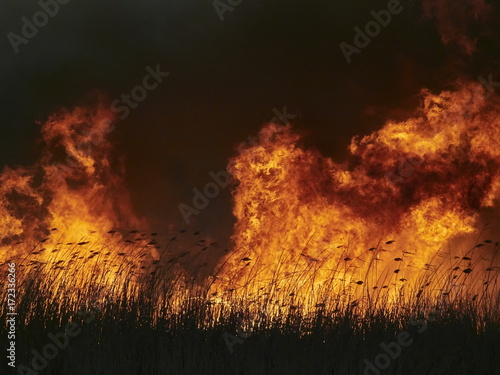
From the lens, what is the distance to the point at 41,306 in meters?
11.5

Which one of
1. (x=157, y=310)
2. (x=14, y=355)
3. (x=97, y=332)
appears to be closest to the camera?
(x=14, y=355)

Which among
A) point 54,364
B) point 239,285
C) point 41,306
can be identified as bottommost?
point 54,364

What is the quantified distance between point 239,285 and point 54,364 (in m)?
3.66

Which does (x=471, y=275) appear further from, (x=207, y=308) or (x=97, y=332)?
(x=97, y=332)

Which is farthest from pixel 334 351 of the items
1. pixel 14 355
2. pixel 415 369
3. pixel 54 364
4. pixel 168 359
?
pixel 14 355

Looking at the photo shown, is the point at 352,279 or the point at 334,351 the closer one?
the point at 334,351

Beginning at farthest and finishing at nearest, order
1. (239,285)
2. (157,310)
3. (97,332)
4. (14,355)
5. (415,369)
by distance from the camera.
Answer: (239,285)
(157,310)
(97,332)
(14,355)
(415,369)

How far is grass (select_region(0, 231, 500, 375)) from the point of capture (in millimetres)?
9281

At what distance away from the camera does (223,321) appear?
1098 centimetres

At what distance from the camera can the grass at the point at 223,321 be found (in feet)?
30.5

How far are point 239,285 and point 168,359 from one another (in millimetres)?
3265

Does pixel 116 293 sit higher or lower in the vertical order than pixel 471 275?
lower

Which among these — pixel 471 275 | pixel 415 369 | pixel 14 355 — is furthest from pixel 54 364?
pixel 471 275

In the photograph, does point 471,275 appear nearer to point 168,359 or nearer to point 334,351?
point 334,351
